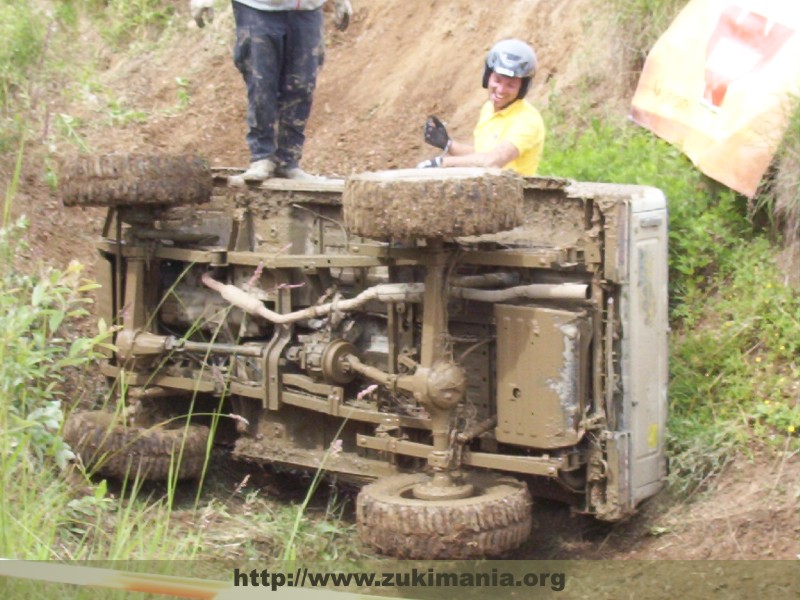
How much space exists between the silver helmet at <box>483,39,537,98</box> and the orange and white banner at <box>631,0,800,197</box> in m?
1.11

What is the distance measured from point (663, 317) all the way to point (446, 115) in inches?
163

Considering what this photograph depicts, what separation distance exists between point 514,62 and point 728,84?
128 cm

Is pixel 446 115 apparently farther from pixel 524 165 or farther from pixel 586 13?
pixel 524 165

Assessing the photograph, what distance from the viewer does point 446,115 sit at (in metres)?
10.3

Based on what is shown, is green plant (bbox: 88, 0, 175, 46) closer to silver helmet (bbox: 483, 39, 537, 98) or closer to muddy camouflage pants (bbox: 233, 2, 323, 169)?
muddy camouflage pants (bbox: 233, 2, 323, 169)

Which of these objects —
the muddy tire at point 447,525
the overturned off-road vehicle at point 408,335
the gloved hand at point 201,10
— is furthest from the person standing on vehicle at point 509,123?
the muddy tire at point 447,525

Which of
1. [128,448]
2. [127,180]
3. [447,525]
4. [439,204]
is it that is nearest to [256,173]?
[127,180]

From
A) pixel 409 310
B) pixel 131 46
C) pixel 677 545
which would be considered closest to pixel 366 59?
pixel 131 46

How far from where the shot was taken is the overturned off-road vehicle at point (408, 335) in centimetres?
599

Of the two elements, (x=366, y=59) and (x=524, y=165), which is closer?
(x=524, y=165)

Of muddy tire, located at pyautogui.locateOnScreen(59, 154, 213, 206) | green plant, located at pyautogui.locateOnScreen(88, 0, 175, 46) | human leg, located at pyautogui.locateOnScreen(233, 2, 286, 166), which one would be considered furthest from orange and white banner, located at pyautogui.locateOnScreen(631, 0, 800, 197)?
green plant, located at pyautogui.locateOnScreen(88, 0, 175, 46)

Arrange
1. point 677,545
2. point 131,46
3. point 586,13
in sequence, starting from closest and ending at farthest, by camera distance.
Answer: point 677,545
point 586,13
point 131,46

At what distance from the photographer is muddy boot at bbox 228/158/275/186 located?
24.1ft

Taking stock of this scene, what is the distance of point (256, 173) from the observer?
7363mm
